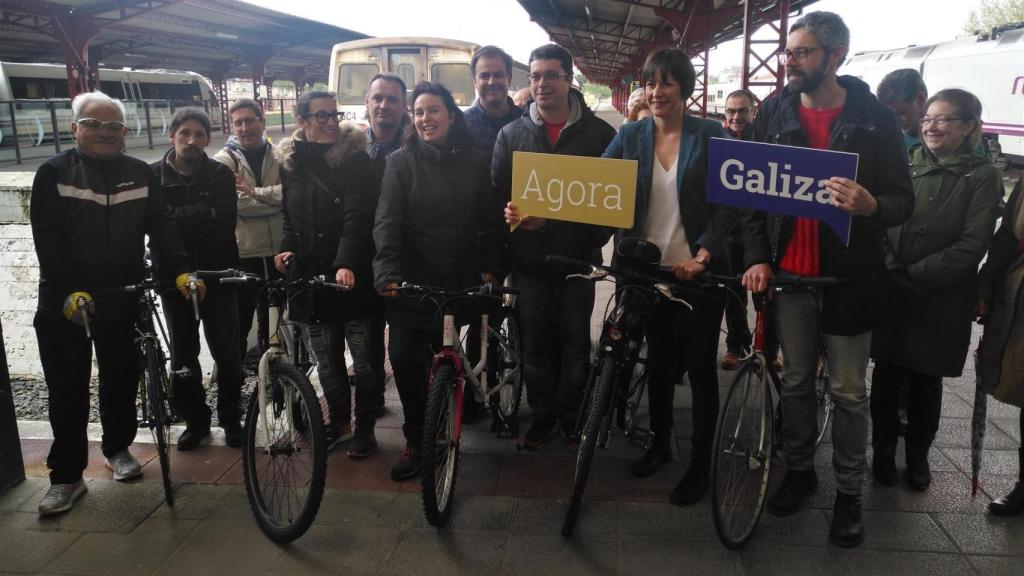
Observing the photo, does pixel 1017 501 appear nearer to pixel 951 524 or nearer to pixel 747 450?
pixel 951 524

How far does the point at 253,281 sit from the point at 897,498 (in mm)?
3094

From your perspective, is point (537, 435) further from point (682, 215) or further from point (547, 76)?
point (547, 76)

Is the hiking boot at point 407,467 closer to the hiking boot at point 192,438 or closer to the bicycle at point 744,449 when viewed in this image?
the hiking boot at point 192,438

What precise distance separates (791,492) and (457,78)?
37.9ft

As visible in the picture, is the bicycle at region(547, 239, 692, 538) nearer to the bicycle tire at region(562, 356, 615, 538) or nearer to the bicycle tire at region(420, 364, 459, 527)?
the bicycle tire at region(562, 356, 615, 538)

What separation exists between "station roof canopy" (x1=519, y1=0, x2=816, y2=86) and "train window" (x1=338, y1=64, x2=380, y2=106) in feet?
17.2

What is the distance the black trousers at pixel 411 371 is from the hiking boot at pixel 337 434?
563mm

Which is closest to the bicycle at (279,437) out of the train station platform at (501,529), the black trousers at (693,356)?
the train station platform at (501,529)

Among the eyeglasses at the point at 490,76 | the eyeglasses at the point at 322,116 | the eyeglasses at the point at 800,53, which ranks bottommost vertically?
the eyeglasses at the point at 322,116

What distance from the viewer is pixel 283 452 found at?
3.19 metres

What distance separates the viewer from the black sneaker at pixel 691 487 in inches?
130

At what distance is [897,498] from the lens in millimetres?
3316

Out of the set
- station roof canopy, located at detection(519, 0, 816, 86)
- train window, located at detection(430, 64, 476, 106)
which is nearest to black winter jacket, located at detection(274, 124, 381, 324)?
train window, located at detection(430, 64, 476, 106)

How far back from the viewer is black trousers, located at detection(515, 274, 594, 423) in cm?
373
